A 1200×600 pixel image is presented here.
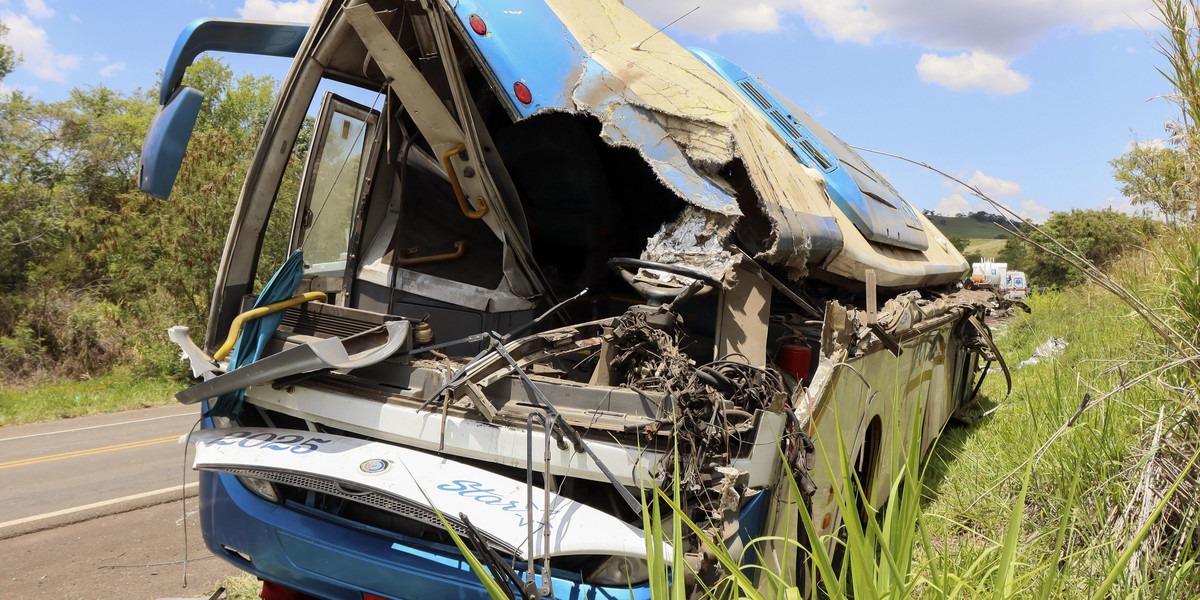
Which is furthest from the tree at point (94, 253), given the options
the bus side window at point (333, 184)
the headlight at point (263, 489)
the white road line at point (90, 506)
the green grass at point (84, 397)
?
the headlight at point (263, 489)

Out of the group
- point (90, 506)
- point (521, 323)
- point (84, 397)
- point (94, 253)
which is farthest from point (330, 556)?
point (94, 253)

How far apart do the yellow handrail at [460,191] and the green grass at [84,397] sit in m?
9.73

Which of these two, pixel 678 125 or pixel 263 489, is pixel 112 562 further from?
pixel 678 125

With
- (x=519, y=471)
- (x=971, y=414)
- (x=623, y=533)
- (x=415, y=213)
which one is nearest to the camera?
(x=623, y=533)

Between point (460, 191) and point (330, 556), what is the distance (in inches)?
67.8

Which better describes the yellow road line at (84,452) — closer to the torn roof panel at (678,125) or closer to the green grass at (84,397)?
the green grass at (84,397)

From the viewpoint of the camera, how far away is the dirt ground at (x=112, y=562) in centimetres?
403

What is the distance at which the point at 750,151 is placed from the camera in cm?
309

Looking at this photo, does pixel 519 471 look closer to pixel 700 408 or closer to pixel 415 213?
pixel 700 408

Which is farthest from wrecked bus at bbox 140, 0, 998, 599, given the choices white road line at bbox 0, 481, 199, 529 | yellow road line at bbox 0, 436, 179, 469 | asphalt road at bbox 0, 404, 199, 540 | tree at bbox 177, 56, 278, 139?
tree at bbox 177, 56, 278, 139

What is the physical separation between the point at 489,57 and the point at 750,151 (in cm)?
112

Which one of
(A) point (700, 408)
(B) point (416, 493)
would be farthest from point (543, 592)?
(A) point (700, 408)

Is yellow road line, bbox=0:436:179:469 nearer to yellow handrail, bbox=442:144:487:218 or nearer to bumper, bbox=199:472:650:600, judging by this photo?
bumper, bbox=199:472:650:600

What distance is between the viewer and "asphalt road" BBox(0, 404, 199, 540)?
5537mm
